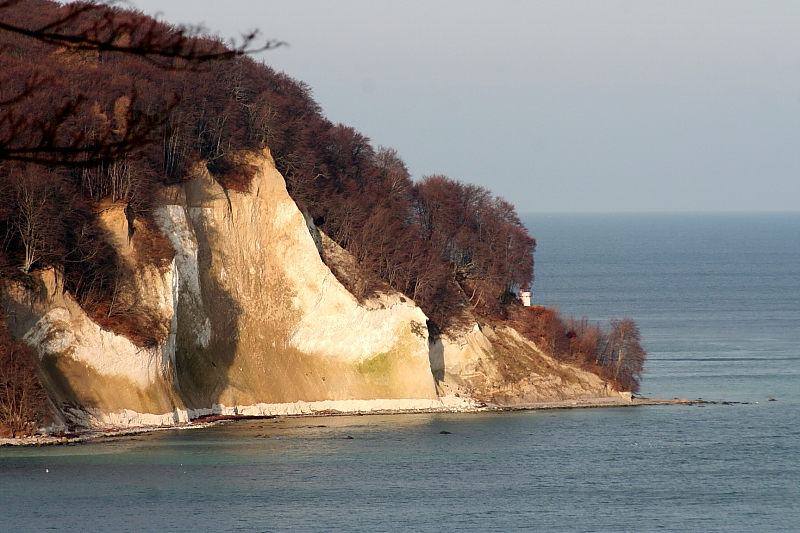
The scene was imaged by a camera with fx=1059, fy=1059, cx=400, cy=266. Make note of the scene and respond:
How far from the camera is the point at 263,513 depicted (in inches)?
1515

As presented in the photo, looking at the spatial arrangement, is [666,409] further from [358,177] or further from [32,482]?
[32,482]

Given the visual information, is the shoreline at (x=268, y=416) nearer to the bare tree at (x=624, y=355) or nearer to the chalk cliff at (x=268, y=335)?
the chalk cliff at (x=268, y=335)

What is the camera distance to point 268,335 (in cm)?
5847

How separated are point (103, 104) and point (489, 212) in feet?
99.9

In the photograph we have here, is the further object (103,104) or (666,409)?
(666,409)

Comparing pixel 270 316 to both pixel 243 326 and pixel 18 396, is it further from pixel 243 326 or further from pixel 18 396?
pixel 18 396

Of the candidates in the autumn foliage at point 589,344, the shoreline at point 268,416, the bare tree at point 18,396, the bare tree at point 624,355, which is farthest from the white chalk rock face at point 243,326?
the bare tree at point 624,355

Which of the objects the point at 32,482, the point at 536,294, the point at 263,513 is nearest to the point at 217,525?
the point at 263,513

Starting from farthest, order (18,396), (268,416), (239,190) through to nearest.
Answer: (239,190) → (268,416) → (18,396)

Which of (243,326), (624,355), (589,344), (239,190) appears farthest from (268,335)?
(624,355)

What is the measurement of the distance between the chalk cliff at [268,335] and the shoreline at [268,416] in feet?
1.54

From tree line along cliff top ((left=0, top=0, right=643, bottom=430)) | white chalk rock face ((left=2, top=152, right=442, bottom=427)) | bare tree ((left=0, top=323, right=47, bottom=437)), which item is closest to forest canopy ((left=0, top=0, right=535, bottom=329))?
tree line along cliff top ((left=0, top=0, right=643, bottom=430))

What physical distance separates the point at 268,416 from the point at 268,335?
15.9 ft

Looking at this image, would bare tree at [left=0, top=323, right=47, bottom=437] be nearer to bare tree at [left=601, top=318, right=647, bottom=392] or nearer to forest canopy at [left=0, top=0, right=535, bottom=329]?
forest canopy at [left=0, top=0, right=535, bottom=329]
